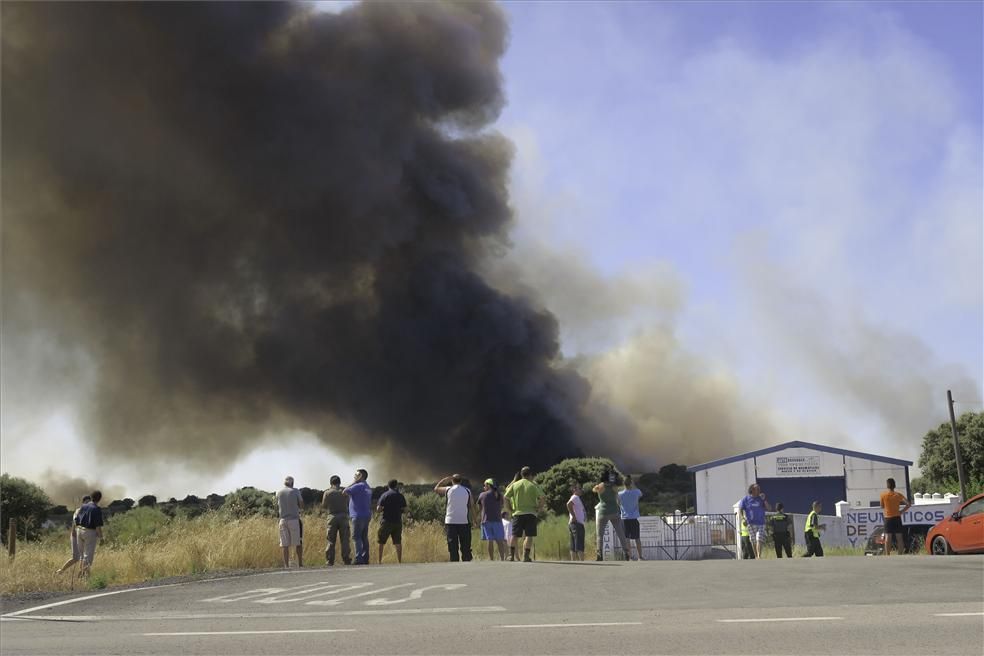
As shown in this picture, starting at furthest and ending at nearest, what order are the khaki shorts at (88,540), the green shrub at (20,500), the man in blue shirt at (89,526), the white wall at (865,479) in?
the green shrub at (20,500), the white wall at (865,479), the man in blue shirt at (89,526), the khaki shorts at (88,540)

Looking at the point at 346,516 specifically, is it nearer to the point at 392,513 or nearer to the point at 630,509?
the point at 392,513

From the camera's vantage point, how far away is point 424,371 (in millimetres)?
59688

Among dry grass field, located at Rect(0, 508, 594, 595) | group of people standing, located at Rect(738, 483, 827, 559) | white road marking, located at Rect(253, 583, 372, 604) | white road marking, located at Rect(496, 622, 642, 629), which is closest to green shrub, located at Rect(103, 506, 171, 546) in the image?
dry grass field, located at Rect(0, 508, 594, 595)

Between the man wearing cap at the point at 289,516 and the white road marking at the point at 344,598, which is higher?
the man wearing cap at the point at 289,516

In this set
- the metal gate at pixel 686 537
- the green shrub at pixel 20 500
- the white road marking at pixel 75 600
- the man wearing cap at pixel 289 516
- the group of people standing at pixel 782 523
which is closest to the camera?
the white road marking at pixel 75 600

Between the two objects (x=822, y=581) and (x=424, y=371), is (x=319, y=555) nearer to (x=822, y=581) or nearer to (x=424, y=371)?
(x=822, y=581)

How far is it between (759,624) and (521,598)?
10.3 feet

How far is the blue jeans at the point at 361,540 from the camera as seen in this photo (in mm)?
17016

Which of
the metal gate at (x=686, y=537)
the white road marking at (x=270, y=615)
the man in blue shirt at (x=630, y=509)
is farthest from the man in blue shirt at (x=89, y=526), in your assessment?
the metal gate at (x=686, y=537)

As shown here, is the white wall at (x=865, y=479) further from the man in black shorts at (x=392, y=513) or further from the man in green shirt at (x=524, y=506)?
the man in black shorts at (x=392, y=513)

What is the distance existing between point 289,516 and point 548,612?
8.06m

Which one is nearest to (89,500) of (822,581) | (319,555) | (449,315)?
(319,555)

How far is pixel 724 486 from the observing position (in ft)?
124

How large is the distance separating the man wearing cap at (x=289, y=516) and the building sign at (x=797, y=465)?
83.0ft
